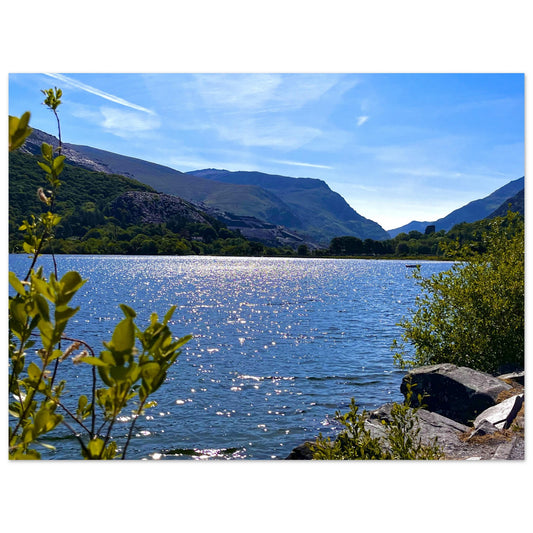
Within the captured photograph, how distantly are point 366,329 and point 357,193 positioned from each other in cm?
2024

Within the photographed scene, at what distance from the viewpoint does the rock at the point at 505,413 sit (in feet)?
26.7

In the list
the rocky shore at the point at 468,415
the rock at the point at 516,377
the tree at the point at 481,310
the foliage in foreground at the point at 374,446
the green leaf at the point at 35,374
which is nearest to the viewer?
the green leaf at the point at 35,374

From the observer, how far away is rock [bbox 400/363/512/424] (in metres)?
9.99

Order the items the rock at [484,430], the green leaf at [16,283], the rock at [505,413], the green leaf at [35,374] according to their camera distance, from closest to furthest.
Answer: the green leaf at [16,283]
the green leaf at [35,374]
the rock at [484,430]
the rock at [505,413]

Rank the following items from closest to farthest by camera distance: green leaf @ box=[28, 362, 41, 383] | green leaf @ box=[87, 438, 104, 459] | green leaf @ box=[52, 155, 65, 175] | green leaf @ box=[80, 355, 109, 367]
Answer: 1. green leaf @ box=[80, 355, 109, 367]
2. green leaf @ box=[87, 438, 104, 459]
3. green leaf @ box=[28, 362, 41, 383]
4. green leaf @ box=[52, 155, 65, 175]

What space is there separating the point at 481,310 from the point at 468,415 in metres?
2.63

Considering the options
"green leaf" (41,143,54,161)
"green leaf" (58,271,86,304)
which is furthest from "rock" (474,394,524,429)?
"green leaf" (41,143,54,161)

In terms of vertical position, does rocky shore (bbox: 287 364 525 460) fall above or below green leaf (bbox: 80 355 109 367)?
below

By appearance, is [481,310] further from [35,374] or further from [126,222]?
[126,222]

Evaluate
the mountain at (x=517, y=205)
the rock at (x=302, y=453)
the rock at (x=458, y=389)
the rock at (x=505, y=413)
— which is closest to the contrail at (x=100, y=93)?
the rock at (x=302, y=453)

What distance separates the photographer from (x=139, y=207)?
11119cm

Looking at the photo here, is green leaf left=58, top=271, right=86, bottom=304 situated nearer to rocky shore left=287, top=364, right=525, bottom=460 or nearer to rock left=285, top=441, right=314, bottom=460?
rocky shore left=287, top=364, right=525, bottom=460

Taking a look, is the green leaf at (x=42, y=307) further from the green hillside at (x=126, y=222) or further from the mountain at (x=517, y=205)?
the green hillside at (x=126, y=222)

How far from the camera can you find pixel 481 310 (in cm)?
1141
